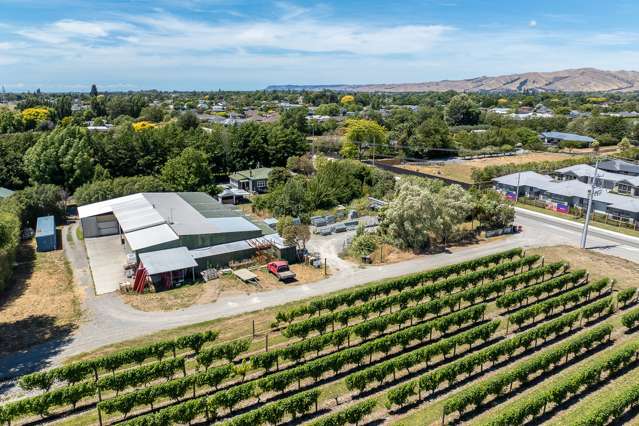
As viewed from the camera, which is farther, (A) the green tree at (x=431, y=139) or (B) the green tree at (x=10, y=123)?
(B) the green tree at (x=10, y=123)

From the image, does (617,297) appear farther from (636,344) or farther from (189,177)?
(189,177)

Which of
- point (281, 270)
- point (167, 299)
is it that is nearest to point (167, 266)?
point (167, 299)

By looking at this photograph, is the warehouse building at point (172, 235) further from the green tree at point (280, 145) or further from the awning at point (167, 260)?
the green tree at point (280, 145)

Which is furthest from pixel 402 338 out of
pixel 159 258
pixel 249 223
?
pixel 249 223

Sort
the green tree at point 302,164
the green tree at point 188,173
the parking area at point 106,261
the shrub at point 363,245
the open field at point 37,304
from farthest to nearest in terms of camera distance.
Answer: the green tree at point 302,164
the green tree at point 188,173
the shrub at point 363,245
the parking area at point 106,261
the open field at point 37,304

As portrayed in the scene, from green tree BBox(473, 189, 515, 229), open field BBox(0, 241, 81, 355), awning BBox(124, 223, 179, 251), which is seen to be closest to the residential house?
awning BBox(124, 223, 179, 251)

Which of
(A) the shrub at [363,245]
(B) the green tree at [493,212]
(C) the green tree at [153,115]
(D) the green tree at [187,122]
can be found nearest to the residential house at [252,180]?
(A) the shrub at [363,245]
